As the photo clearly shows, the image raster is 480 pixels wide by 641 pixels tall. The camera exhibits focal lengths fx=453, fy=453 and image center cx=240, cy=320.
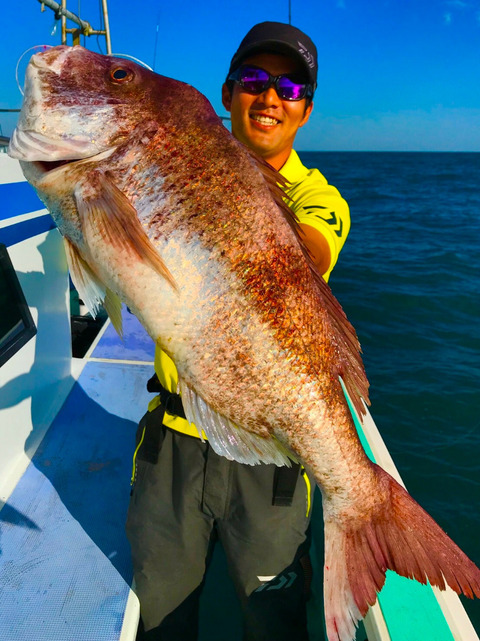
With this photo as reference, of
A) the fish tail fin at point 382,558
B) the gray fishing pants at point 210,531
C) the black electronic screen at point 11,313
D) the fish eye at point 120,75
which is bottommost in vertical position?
the gray fishing pants at point 210,531

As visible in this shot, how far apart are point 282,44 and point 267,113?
32 centimetres

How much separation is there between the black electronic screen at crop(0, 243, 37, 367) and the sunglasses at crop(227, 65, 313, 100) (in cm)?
167

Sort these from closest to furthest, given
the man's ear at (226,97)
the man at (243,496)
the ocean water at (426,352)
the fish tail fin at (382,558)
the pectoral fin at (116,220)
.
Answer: the pectoral fin at (116,220), the fish tail fin at (382,558), the man at (243,496), the man's ear at (226,97), the ocean water at (426,352)

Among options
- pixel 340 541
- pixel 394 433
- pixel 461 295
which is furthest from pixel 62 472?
pixel 461 295

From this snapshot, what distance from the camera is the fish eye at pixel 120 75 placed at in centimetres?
157

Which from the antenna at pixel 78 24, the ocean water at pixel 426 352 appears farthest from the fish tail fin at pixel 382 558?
the antenna at pixel 78 24

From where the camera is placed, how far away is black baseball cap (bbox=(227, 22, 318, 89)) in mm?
2143

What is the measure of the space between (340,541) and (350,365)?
2.31 ft

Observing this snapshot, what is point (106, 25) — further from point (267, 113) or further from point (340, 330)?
point (340, 330)

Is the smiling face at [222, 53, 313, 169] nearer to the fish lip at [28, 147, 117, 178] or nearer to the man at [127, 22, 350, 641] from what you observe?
the man at [127, 22, 350, 641]

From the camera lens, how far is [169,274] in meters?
1.45

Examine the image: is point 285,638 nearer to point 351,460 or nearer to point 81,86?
point 351,460

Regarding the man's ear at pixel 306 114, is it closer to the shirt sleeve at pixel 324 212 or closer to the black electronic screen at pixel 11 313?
the shirt sleeve at pixel 324 212

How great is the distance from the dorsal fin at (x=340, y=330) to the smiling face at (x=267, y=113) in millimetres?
620
